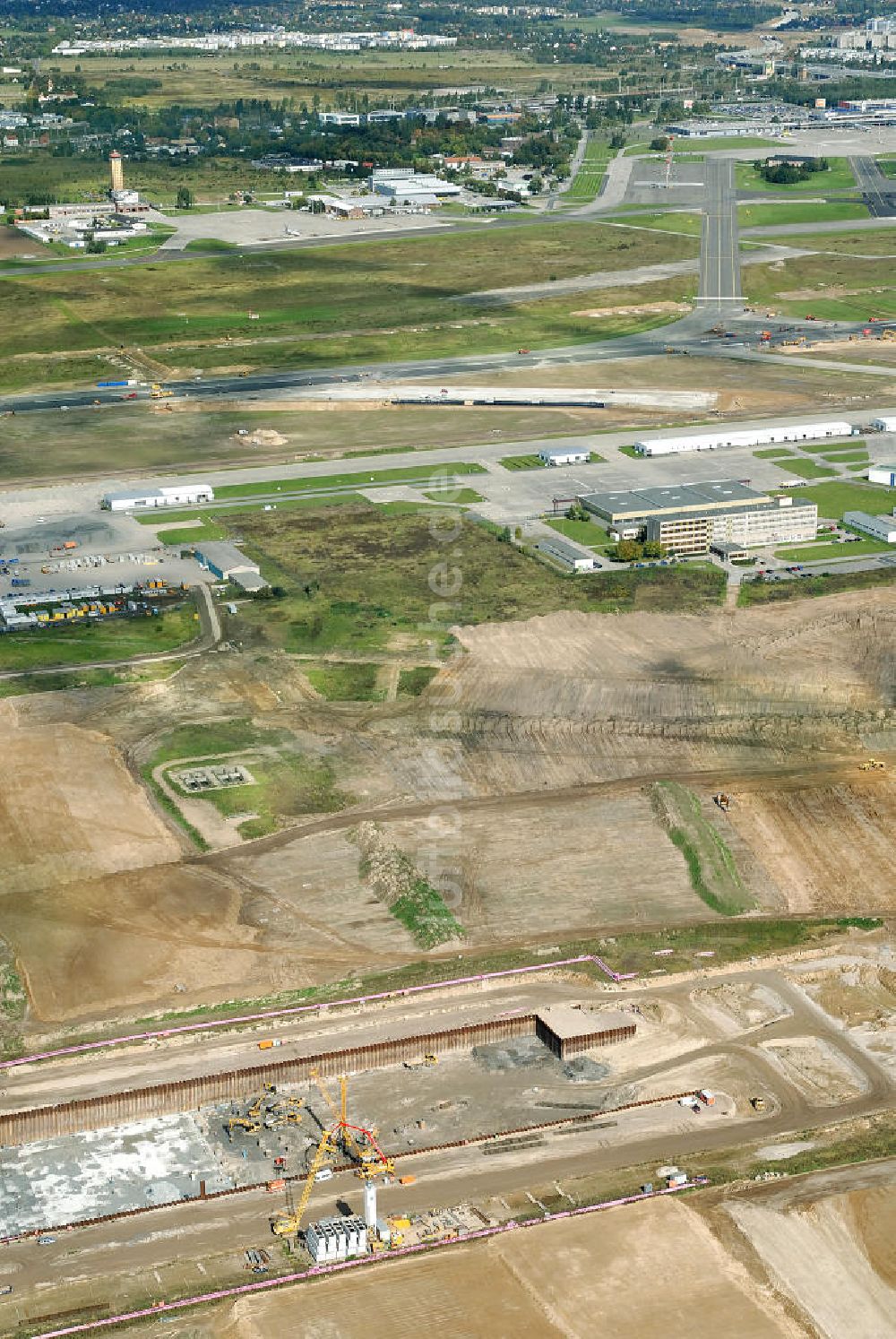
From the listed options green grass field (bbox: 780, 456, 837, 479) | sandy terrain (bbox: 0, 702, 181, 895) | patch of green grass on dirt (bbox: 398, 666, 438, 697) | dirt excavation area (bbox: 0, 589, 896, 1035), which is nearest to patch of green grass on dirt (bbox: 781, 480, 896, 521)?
green grass field (bbox: 780, 456, 837, 479)

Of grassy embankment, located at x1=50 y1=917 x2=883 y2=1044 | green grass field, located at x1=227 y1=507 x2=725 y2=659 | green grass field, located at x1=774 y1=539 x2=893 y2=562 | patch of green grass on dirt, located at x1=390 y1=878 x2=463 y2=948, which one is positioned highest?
green grass field, located at x1=774 y1=539 x2=893 y2=562

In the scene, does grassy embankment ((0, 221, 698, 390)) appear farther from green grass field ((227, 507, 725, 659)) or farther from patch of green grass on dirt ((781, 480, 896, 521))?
green grass field ((227, 507, 725, 659))

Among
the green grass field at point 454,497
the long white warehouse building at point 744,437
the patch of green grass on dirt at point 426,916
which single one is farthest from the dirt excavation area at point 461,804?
the long white warehouse building at point 744,437

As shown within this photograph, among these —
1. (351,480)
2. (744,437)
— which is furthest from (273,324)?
(744,437)

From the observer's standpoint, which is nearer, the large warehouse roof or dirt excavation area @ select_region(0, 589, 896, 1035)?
dirt excavation area @ select_region(0, 589, 896, 1035)

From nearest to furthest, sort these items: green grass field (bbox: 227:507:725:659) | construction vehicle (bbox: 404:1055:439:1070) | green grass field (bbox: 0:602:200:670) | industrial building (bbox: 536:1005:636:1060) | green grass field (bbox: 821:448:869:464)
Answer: construction vehicle (bbox: 404:1055:439:1070) → industrial building (bbox: 536:1005:636:1060) → green grass field (bbox: 0:602:200:670) → green grass field (bbox: 227:507:725:659) → green grass field (bbox: 821:448:869:464)

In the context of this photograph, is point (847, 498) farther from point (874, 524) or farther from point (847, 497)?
point (874, 524)
